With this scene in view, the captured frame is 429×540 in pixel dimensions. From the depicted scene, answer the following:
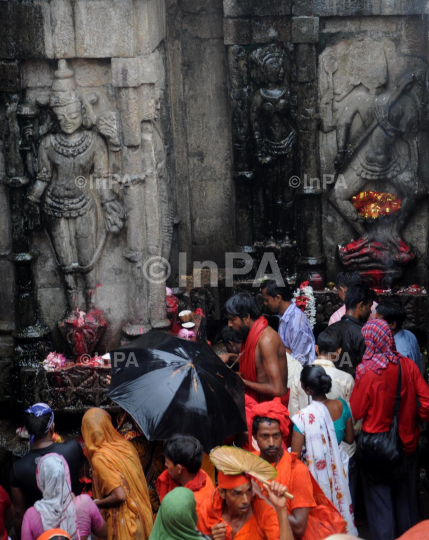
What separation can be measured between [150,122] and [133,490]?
3.59 metres

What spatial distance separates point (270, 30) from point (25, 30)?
258 cm

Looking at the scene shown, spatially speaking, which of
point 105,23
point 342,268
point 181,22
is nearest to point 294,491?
point 105,23

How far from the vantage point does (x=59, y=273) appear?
8.28 meters

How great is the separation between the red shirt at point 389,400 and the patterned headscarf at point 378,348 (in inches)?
1.4

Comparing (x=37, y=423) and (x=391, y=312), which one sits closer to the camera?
(x=37, y=423)

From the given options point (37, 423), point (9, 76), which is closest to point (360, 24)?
point (9, 76)

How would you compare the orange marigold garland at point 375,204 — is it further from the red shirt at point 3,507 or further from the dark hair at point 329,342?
the red shirt at point 3,507

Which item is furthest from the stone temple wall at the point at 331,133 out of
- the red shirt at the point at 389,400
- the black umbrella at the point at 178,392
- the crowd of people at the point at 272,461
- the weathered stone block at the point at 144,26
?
the black umbrella at the point at 178,392

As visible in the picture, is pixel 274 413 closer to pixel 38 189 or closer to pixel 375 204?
pixel 38 189

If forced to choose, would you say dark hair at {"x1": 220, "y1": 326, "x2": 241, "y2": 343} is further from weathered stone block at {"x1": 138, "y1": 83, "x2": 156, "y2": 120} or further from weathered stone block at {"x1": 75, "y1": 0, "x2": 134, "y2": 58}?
weathered stone block at {"x1": 75, "y1": 0, "x2": 134, "y2": 58}

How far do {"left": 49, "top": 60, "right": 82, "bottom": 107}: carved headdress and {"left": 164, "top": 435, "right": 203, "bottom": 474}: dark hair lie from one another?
3766mm

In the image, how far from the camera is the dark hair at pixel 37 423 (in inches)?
207

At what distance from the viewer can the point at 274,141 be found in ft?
30.5

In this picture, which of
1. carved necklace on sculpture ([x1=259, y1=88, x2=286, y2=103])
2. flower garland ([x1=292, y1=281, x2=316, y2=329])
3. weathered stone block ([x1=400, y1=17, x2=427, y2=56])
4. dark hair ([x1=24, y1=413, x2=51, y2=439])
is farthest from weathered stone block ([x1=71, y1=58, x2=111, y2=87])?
dark hair ([x1=24, y1=413, x2=51, y2=439])
